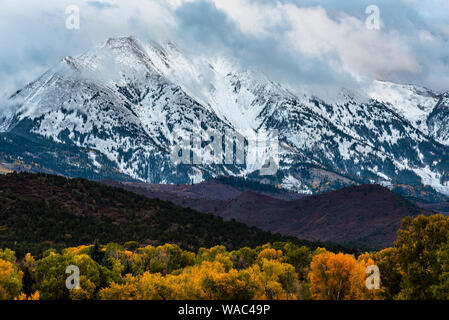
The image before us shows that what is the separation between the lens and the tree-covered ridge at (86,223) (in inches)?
5989

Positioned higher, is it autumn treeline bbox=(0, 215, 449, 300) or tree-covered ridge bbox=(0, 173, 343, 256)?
tree-covered ridge bbox=(0, 173, 343, 256)

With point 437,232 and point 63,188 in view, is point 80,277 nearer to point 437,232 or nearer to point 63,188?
point 437,232

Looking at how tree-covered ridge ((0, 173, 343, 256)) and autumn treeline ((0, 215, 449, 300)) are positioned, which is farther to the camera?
tree-covered ridge ((0, 173, 343, 256))

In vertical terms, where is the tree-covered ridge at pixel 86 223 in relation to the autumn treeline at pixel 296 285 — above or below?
above

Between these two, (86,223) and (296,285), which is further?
(86,223)

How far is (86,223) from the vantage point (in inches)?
6604

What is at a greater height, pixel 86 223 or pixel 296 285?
pixel 86 223

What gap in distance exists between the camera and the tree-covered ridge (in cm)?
15212

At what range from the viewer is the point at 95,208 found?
187 metres

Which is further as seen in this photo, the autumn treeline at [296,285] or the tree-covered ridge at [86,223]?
the tree-covered ridge at [86,223]
